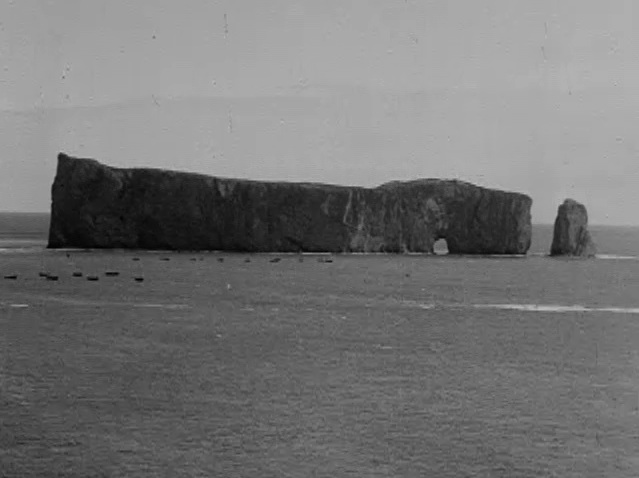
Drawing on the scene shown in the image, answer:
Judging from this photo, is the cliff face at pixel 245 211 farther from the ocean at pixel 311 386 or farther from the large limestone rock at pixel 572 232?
the ocean at pixel 311 386

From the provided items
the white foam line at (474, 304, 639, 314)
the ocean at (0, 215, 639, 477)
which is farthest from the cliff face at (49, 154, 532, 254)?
the white foam line at (474, 304, 639, 314)

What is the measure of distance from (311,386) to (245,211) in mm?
103468

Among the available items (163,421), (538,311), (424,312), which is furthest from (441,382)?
(538,311)

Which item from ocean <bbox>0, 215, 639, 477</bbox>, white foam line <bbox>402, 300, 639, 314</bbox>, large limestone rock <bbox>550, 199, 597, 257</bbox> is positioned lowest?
ocean <bbox>0, 215, 639, 477</bbox>

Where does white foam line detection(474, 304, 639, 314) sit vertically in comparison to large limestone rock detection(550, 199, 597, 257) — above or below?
below

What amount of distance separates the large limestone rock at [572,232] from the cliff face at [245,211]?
16.9ft

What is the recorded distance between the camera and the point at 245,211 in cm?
12781

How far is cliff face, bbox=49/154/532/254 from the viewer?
12662cm

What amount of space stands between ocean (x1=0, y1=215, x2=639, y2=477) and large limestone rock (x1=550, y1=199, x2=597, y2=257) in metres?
77.6

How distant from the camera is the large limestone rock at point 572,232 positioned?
134750 millimetres

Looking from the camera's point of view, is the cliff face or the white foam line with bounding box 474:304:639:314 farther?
the cliff face

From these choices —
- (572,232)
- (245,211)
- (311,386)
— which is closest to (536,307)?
(311,386)

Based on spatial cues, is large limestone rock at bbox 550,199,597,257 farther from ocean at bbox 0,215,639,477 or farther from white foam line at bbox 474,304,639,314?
ocean at bbox 0,215,639,477

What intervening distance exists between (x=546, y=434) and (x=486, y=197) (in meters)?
114
